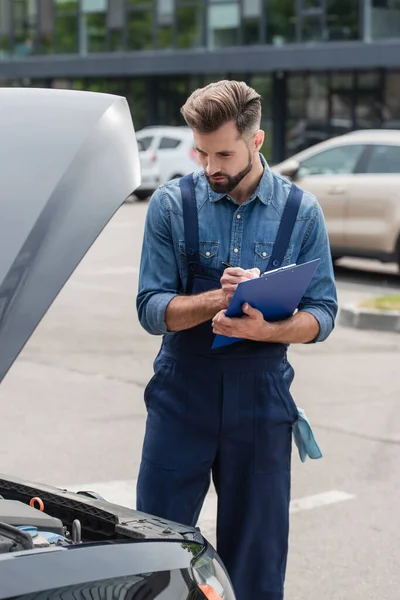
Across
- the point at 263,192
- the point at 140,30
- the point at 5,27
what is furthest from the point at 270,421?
the point at 5,27

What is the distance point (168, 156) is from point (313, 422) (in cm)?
2040

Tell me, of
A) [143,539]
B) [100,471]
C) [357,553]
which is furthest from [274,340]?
[100,471]

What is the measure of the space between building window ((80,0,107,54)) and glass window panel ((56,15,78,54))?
0.38 m

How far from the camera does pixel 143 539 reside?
271 cm

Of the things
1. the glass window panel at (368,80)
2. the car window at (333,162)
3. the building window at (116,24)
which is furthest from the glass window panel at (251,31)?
the car window at (333,162)

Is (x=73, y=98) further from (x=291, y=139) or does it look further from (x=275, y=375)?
(x=291, y=139)

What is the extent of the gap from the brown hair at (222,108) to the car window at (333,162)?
11.6 meters

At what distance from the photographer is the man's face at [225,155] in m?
3.35

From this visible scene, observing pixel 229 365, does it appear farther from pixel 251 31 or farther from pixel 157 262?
pixel 251 31

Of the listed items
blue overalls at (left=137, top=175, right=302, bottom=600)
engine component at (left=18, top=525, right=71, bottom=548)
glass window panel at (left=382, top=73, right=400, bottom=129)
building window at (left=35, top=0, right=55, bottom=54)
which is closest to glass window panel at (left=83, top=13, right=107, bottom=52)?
building window at (left=35, top=0, right=55, bottom=54)

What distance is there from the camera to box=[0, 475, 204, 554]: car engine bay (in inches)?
103

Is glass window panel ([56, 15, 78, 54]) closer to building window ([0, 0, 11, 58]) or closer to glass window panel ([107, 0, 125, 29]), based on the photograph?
glass window panel ([107, 0, 125, 29])

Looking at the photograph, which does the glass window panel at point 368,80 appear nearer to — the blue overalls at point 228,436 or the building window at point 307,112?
the building window at point 307,112

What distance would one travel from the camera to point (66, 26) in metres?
40.7
